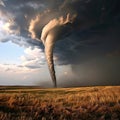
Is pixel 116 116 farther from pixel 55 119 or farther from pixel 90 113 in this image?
pixel 55 119

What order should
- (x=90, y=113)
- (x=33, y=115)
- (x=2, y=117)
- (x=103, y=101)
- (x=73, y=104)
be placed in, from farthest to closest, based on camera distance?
(x=103, y=101) → (x=73, y=104) → (x=90, y=113) → (x=33, y=115) → (x=2, y=117)

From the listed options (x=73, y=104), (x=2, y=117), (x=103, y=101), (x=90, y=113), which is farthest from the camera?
(x=103, y=101)

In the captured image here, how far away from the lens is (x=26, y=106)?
15109mm

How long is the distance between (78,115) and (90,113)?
902 mm

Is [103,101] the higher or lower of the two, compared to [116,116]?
higher

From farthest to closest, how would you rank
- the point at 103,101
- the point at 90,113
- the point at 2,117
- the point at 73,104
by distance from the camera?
the point at 103,101
the point at 73,104
the point at 90,113
the point at 2,117

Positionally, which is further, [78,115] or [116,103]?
[116,103]

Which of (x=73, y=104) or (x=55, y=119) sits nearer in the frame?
(x=55, y=119)

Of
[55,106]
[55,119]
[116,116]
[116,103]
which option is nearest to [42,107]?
[55,106]

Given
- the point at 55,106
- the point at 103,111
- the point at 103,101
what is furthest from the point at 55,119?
the point at 103,101

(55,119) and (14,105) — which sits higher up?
(14,105)

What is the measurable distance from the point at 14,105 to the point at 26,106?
27.3 inches

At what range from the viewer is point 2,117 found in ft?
40.5

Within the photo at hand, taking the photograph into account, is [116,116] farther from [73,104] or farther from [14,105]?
[14,105]
